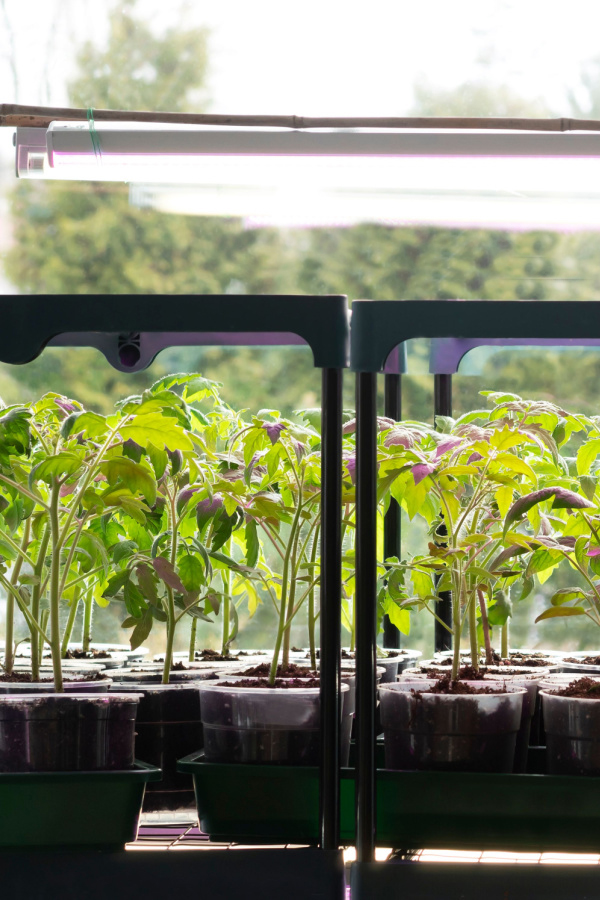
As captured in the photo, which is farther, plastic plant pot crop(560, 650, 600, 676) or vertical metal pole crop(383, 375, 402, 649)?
vertical metal pole crop(383, 375, 402, 649)

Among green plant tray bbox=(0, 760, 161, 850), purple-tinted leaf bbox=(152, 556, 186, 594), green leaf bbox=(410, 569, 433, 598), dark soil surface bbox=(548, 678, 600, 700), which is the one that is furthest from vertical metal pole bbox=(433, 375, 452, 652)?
green plant tray bbox=(0, 760, 161, 850)

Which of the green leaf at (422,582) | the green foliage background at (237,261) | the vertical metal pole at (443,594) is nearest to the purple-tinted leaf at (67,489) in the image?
the green leaf at (422,582)

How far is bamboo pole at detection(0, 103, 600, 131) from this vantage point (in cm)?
87

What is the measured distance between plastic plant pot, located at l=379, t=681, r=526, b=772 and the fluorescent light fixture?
47 centimetres

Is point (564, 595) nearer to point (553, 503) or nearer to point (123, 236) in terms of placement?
point (553, 503)

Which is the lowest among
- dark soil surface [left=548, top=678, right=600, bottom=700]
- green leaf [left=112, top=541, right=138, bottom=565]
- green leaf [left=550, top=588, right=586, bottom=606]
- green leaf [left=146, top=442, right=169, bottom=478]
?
dark soil surface [left=548, top=678, right=600, bottom=700]

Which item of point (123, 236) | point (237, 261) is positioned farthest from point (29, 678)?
point (123, 236)

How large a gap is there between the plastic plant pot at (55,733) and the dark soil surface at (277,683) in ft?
0.43

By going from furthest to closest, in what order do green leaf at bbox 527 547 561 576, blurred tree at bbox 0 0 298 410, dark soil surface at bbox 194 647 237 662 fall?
blurred tree at bbox 0 0 298 410 → dark soil surface at bbox 194 647 237 662 → green leaf at bbox 527 547 561 576

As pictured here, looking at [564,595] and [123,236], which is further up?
[123,236]

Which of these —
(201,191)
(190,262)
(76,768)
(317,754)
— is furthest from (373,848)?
(190,262)

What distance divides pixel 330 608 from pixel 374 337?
0.21 metres

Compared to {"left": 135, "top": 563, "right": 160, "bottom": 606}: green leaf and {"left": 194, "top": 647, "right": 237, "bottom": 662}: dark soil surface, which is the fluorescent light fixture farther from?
{"left": 194, "top": 647, "right": 237, "bottom": 662}: dark soil surface

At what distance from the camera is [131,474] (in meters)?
0.79
